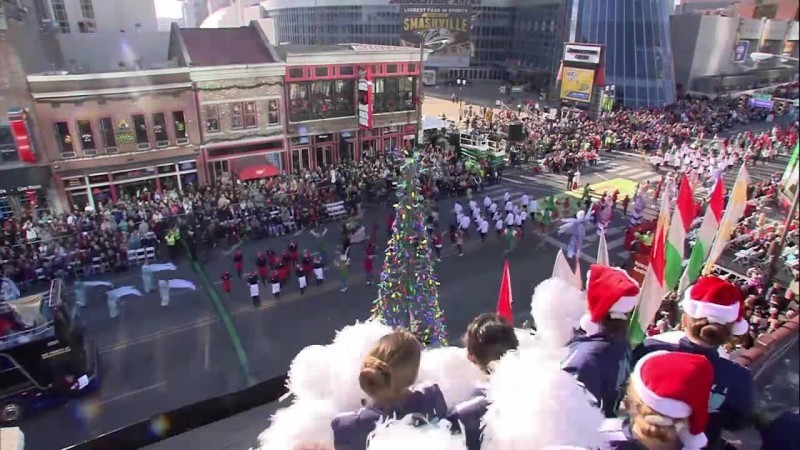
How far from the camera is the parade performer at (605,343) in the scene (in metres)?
3.65

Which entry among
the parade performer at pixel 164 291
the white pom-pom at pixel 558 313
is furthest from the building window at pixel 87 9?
the white pom-pom at pixel 558 313

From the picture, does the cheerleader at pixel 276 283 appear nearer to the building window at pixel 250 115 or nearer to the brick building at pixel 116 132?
the brick building at pixel 116 132

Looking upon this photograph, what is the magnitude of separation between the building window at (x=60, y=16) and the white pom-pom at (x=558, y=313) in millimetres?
37467

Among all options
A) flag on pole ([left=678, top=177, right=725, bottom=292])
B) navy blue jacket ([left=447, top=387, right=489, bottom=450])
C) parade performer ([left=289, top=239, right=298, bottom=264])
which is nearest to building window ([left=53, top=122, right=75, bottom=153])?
parade performer ([left=289, top=239, right=298, bottom=264])

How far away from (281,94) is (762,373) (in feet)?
80.4

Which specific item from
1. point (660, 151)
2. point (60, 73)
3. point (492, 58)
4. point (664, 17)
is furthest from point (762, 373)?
point (492, 58)

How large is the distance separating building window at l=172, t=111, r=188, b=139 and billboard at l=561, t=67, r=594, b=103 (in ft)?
94.2

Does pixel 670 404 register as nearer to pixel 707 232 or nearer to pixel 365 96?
pixel 707 232

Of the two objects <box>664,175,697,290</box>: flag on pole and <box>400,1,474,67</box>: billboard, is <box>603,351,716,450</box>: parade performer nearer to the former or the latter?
<box>664,175,697,290</box>: flag on pole

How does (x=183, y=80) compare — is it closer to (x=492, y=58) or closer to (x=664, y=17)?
(x=664, y=17)

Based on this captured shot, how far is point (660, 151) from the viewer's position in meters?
31.0

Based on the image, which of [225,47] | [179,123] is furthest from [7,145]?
[225,47]

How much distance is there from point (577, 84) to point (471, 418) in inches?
1586

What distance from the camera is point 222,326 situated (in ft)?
45.4
